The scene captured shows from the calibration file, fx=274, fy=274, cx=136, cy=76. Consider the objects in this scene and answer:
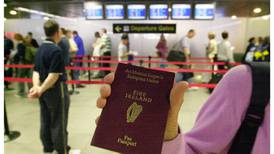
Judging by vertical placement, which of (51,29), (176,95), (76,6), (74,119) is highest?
(76,6)

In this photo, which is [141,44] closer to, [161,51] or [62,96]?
[161,51]

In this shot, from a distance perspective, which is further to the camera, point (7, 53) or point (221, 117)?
point (7, 53)

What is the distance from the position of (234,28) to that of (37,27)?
800 centimetres

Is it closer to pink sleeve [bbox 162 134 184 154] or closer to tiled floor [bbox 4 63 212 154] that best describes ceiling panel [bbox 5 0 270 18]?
tiled floor [bbox 4 63 212 154]

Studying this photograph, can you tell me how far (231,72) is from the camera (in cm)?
91

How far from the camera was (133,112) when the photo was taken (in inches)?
35.6

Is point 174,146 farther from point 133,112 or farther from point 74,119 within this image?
point 74,119

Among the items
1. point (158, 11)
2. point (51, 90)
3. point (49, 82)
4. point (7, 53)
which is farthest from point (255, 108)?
point (7, 53)

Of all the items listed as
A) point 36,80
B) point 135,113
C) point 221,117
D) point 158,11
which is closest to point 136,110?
point 135,113

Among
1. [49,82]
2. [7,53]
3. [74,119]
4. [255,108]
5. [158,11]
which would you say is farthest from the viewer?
[158,11]

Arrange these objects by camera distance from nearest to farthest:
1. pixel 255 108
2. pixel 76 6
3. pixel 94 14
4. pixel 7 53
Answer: pixel 255 108, pixel 7 53, pixel 94 14, pixel 76 6

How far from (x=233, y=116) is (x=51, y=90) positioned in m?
2.48

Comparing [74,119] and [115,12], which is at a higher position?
[115,12]

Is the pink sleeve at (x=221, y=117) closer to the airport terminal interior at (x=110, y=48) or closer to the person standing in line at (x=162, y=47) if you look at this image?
the airport terminal interior at (x=110, y=48)
